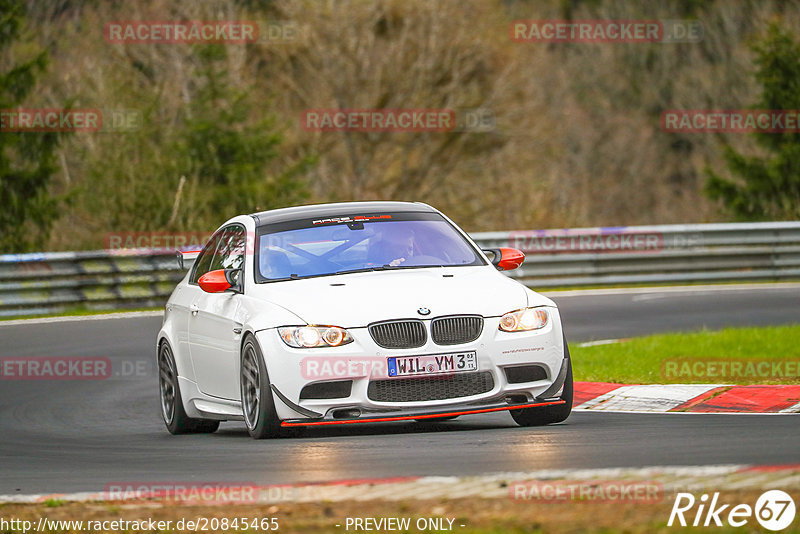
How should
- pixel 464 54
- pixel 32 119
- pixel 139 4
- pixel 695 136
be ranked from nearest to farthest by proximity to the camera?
pixel 32 119, pixel 464 54, pixel 139 4, pixel 695 136

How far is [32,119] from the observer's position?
29.8 meters

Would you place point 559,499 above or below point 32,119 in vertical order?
above

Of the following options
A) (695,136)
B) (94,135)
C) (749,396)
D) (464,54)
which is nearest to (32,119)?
(94,135)

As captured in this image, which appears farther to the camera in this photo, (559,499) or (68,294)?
(68,294)

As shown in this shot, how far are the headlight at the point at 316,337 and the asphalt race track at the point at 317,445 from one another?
24.4 inches

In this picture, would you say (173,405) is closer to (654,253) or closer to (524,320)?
(524,320)

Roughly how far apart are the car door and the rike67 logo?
177 inches

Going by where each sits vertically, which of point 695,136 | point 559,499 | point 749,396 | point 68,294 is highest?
point 559,499

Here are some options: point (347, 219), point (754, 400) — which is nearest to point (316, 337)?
point (347, 219)

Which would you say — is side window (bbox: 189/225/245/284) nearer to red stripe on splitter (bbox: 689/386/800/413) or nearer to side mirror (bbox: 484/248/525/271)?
side mirror (bbox: 484/248/525/271)

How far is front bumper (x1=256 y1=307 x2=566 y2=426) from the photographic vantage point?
9.37 m

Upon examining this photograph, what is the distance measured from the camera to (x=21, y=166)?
1189 inches

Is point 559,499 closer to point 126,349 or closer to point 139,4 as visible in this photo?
point 126,349

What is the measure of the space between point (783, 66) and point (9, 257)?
17.1m
